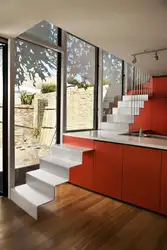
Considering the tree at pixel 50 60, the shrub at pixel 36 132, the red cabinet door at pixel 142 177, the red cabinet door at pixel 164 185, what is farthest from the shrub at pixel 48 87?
the red cabinet door at pixel 164 185

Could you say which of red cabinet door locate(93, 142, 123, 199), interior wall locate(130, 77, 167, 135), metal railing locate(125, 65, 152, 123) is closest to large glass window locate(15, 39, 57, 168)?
red cabinet door locate(93, 142, 123, 199)

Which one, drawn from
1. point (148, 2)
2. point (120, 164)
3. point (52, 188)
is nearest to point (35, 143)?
point (52, 188)

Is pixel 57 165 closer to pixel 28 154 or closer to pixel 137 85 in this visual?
pixel 28 154

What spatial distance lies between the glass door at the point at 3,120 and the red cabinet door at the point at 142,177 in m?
1.72

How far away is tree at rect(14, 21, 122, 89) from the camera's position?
11.1 feet

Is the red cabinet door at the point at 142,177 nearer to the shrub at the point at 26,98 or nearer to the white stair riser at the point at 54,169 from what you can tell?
the white stair riser at the point at 54,169

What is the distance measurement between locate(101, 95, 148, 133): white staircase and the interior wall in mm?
419

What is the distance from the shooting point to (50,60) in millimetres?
3883

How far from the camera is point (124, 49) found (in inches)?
133

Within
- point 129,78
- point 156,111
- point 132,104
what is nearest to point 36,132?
point 132,104

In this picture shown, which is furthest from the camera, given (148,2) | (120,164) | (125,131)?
(125,131)

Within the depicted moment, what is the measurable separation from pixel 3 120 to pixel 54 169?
1039 millimetres

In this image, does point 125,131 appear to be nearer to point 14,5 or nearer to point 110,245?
point 110,245

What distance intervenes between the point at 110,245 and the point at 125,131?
2.48 metres
